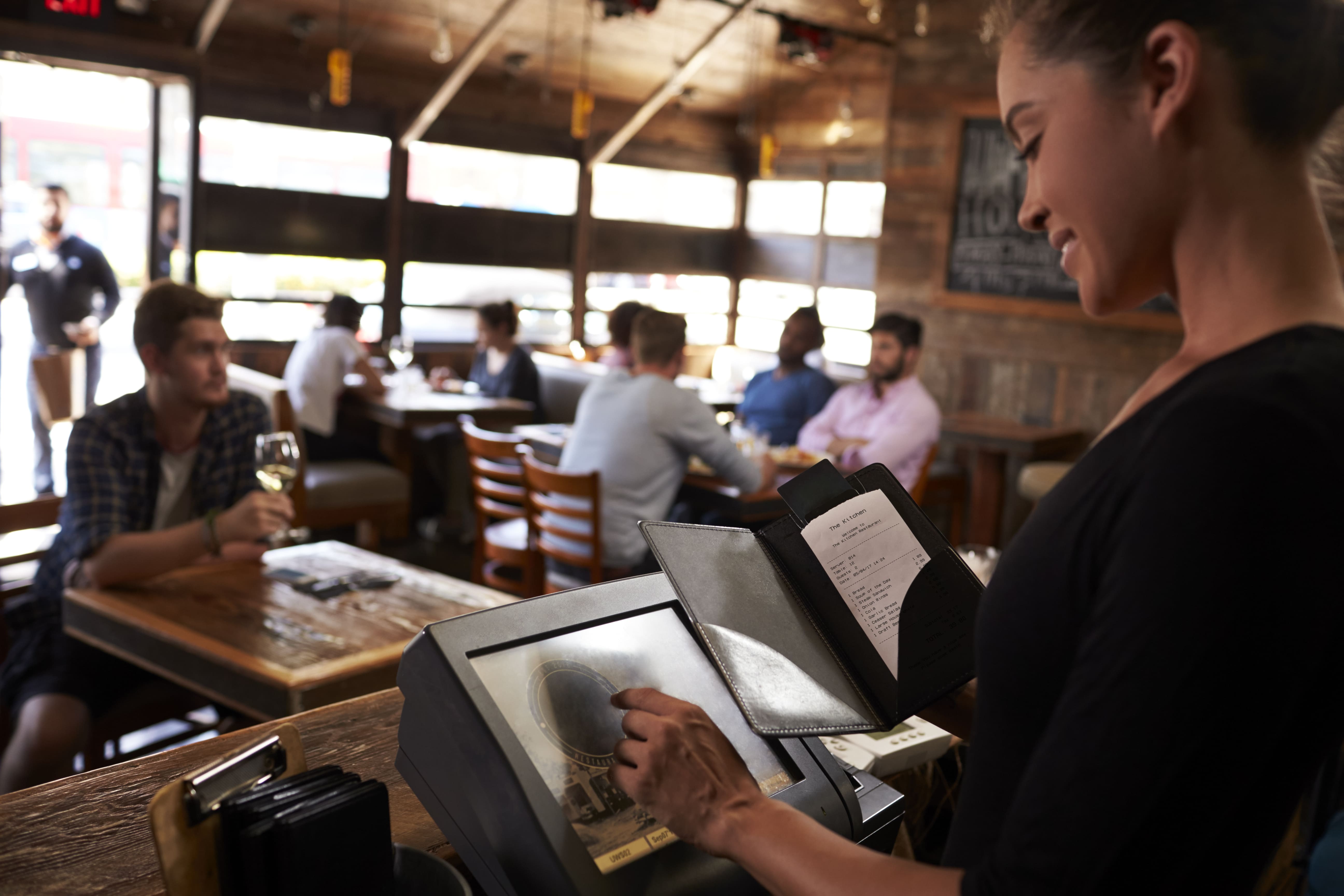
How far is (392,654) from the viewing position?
1.67m

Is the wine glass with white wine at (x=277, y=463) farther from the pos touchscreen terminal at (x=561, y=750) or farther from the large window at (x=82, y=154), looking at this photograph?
the large window at (x=82, y=154)

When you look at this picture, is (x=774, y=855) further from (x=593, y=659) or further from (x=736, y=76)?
(x=736, y=76)

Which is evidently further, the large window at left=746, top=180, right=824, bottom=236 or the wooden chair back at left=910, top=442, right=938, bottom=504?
the large window at left=746, top=180, right=824, bottom=236

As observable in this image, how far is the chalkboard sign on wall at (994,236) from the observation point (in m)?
6.92

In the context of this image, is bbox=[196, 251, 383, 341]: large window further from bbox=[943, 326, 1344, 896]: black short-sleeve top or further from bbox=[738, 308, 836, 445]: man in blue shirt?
bbox=[943, 326, 1344, 896]: black short-sleeve top

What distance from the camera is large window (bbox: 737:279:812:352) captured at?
975 centimetres

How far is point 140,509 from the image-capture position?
7.43 ft

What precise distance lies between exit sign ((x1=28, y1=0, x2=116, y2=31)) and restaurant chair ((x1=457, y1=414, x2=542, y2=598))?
375 cm

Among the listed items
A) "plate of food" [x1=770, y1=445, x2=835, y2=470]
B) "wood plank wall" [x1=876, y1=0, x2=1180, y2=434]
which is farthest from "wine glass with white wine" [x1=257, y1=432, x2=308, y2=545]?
"wood plank wall" [x1=876, y1=0, x2=1180, y2=434]

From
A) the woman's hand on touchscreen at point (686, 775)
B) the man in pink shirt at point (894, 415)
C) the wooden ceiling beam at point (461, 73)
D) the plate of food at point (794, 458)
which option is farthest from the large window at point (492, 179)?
the woman's hand on touchscreen at point (686, 775)

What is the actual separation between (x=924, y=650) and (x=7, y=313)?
976 centimetres

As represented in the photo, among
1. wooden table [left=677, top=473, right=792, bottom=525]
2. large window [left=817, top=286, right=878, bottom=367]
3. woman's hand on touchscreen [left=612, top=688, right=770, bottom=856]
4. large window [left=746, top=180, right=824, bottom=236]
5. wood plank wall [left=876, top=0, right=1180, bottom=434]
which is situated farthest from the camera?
large window [left=746, top=180, right=824, bottom=236]

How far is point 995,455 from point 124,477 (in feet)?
16.1

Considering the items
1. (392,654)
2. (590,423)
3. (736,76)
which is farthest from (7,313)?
(392,654)
